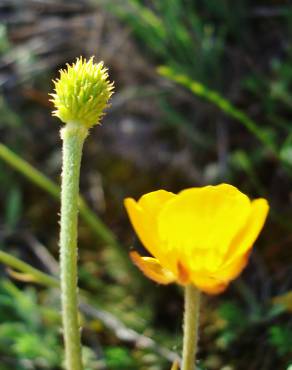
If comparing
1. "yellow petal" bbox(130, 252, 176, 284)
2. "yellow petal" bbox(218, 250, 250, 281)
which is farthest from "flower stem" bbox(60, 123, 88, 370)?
"yellow petal" bbox(218, 250, 250, 281)

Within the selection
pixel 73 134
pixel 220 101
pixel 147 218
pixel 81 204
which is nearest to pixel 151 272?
pixel 147 218

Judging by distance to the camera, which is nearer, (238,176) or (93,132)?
(238,176)

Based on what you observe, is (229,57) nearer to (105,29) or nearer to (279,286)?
(105,29)

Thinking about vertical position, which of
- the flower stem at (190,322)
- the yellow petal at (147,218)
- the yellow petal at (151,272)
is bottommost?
the flower stem at (190,322)

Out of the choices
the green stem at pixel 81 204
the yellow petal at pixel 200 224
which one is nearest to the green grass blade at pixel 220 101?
the green stem at pixel 81 204

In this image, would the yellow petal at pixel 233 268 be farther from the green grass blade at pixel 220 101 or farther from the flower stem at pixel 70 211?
the green grass blade at pixel 220 101

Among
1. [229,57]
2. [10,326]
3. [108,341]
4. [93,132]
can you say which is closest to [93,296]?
[108,341]

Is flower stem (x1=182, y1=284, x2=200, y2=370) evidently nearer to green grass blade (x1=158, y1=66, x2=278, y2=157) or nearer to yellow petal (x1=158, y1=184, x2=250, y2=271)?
yellow petal (x1=158, y1=184, x2=250, y2=271)

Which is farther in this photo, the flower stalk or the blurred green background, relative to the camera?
the blurred green background
